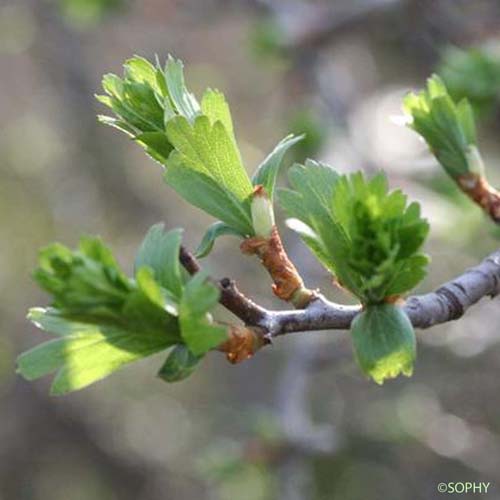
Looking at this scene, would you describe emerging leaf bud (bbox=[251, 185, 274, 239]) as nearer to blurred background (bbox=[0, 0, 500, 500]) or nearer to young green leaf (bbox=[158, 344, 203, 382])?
young green leaf (bbox=[158, 344, 203, 382])

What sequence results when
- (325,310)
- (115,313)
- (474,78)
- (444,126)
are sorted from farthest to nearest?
1. (474,78)
2. (444,126)
3. (325,310)
4. (115,313)

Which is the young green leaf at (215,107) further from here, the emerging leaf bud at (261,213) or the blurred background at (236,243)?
the blurred background at (236,243)

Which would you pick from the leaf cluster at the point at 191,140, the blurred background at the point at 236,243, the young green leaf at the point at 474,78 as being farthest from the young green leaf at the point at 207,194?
the young green leaf at the point at 474,78

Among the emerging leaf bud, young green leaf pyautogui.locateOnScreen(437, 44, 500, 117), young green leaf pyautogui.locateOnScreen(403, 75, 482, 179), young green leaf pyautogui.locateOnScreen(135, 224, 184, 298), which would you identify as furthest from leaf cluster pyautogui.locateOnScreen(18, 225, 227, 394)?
young green leaf pyautogui.locateOnScreen(437, 44, 500, 117)

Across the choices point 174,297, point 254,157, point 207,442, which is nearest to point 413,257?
point 174,297

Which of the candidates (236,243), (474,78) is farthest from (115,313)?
(236,243)

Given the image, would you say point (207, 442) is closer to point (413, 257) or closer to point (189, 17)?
point (189, 17)

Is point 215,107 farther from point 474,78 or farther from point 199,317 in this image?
point 474,78
